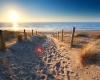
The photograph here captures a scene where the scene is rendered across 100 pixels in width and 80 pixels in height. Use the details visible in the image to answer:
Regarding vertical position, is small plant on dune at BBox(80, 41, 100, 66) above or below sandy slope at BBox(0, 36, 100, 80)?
above

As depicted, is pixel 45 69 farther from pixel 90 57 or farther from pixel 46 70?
pixel 90 57

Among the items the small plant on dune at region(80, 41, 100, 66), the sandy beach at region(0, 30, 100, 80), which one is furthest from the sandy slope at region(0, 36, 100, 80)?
the small plant on dune at region(80, 41, 100, 66)

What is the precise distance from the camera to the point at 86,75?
1130 cm

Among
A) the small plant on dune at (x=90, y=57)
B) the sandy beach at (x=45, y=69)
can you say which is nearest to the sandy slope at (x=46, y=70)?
the sandy beach at (x=45, y=69)

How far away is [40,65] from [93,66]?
3275 mm

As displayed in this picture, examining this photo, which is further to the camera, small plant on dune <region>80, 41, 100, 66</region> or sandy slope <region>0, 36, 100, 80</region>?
small plant on dune <region>80, 41, 100, 66</region>

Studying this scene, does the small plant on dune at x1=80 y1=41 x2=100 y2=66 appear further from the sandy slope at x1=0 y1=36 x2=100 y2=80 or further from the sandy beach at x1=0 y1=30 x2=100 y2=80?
the sandy slope at x1=0 y1=36 x2=100 y2=80

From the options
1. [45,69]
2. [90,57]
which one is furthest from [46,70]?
[90,57]

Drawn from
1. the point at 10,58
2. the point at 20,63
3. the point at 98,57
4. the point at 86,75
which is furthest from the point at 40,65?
the point at 98,57

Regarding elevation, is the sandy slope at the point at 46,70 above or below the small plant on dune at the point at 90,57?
below

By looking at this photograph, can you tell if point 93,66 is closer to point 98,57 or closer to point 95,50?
point 98,57

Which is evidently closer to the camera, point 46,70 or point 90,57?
point 46,70

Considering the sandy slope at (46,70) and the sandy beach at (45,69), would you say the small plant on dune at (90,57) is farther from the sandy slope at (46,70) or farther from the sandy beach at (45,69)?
the sandy slope at (46,70)

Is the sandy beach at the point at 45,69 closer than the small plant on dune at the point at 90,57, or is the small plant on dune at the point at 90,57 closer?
the sandy beach at the point at 45,69
